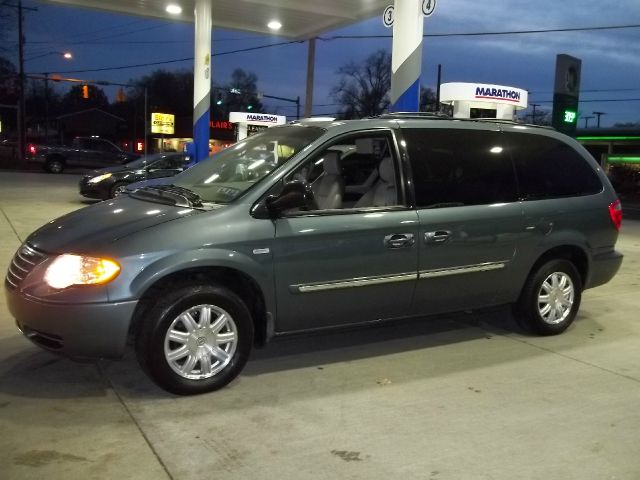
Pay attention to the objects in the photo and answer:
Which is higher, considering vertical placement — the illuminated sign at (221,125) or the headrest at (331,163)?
the illuminated sign at (221,125)

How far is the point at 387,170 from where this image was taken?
511 centimetres

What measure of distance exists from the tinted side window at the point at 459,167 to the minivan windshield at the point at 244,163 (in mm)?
843

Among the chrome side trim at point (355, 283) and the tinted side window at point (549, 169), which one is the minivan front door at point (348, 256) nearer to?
the chrome side trim at point (355, 283)

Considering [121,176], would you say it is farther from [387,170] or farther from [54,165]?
[54,165]

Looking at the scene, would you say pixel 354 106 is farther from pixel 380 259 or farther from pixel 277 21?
pixel 380 259

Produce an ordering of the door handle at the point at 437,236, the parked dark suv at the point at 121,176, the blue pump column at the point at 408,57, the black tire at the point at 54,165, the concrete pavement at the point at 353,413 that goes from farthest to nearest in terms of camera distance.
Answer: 1. the black tire at the point at 54,165
2. the parked dark suv at the point at 121,176
3. the blue pump column at the point at 408,57
4. the door handle at the point at 437,236
5. the concrete pavement at the point at 353,413

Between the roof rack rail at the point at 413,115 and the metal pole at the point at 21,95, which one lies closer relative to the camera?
the roof rack rail at the point at 413,115

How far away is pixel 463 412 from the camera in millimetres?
4070

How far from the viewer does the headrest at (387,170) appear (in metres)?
5.02

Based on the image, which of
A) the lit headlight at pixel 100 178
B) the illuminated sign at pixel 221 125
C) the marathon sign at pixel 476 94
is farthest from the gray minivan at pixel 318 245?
the illuminated sign at pixel 221 125

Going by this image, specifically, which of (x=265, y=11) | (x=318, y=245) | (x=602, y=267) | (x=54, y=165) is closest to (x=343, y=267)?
(x=318, y=245)

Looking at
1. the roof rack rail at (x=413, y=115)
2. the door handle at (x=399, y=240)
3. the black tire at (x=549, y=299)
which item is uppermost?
the roof rack rail at (x=413, y=115)

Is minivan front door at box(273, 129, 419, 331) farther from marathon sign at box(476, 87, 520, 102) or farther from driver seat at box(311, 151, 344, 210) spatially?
marathon sign at box(476, 87, 520, 102)

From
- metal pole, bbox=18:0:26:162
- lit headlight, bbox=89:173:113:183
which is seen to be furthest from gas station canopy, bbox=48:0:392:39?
metal pole, bbox=18:0:26:162
